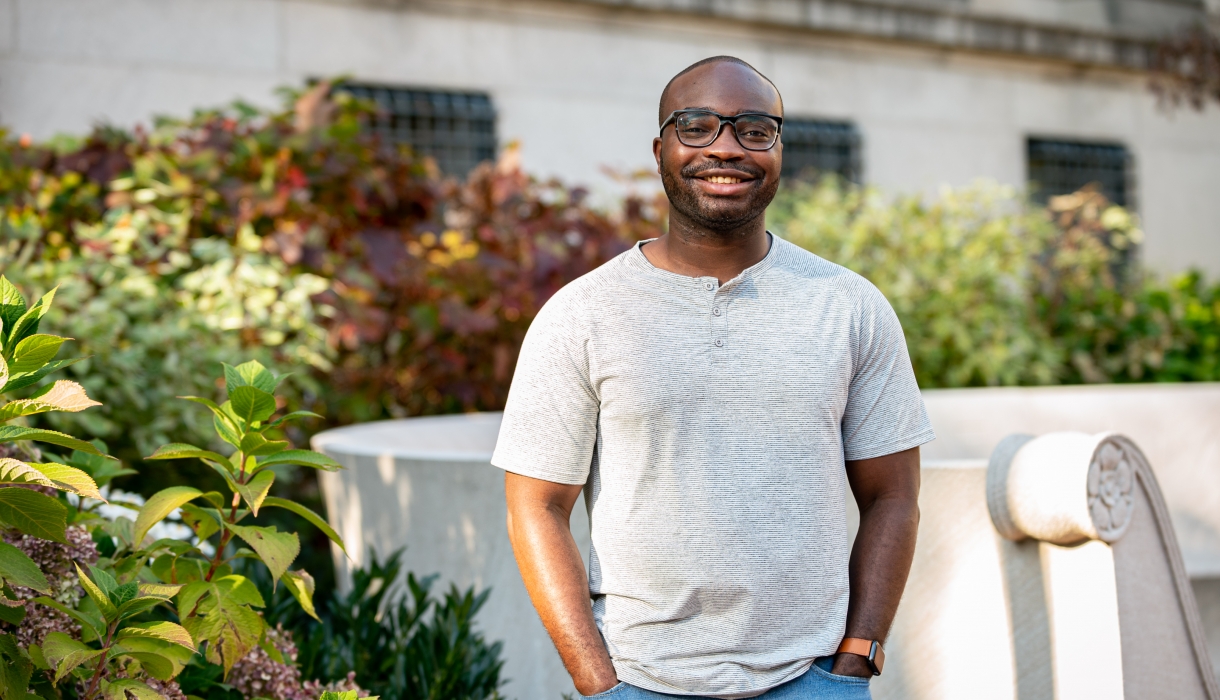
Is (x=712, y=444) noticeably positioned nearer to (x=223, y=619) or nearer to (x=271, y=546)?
(x=271, y=546)

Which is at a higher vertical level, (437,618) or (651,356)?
(651,356)

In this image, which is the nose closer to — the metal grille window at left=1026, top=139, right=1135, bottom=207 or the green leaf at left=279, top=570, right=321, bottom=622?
the green leaf at left=279, top=570, right=321, bottom=622

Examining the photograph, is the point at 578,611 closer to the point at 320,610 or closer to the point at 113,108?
the point at 320,610

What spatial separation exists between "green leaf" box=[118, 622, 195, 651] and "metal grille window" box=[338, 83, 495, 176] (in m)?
6.34

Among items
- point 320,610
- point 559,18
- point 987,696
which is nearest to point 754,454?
point 987,696

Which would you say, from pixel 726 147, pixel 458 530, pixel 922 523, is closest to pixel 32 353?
pixel 726 147

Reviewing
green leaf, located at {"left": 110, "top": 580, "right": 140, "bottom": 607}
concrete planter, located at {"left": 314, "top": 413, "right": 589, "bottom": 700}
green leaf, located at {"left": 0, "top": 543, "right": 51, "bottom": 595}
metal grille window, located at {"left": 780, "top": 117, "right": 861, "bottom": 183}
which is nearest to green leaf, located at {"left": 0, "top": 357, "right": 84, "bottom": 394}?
green leaf, located at {"left": 0, "top": 543, "right": 51, "bottom": 595}

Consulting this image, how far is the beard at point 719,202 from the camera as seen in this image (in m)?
1.98

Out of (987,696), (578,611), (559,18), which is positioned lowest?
(987,696)

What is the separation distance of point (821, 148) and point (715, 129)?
25.6 feet

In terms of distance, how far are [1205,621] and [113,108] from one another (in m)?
6.52

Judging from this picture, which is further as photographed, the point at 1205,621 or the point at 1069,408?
the point at 1069,408

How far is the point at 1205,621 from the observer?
169 inches

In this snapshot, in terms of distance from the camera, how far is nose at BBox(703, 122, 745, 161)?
1.96 m
